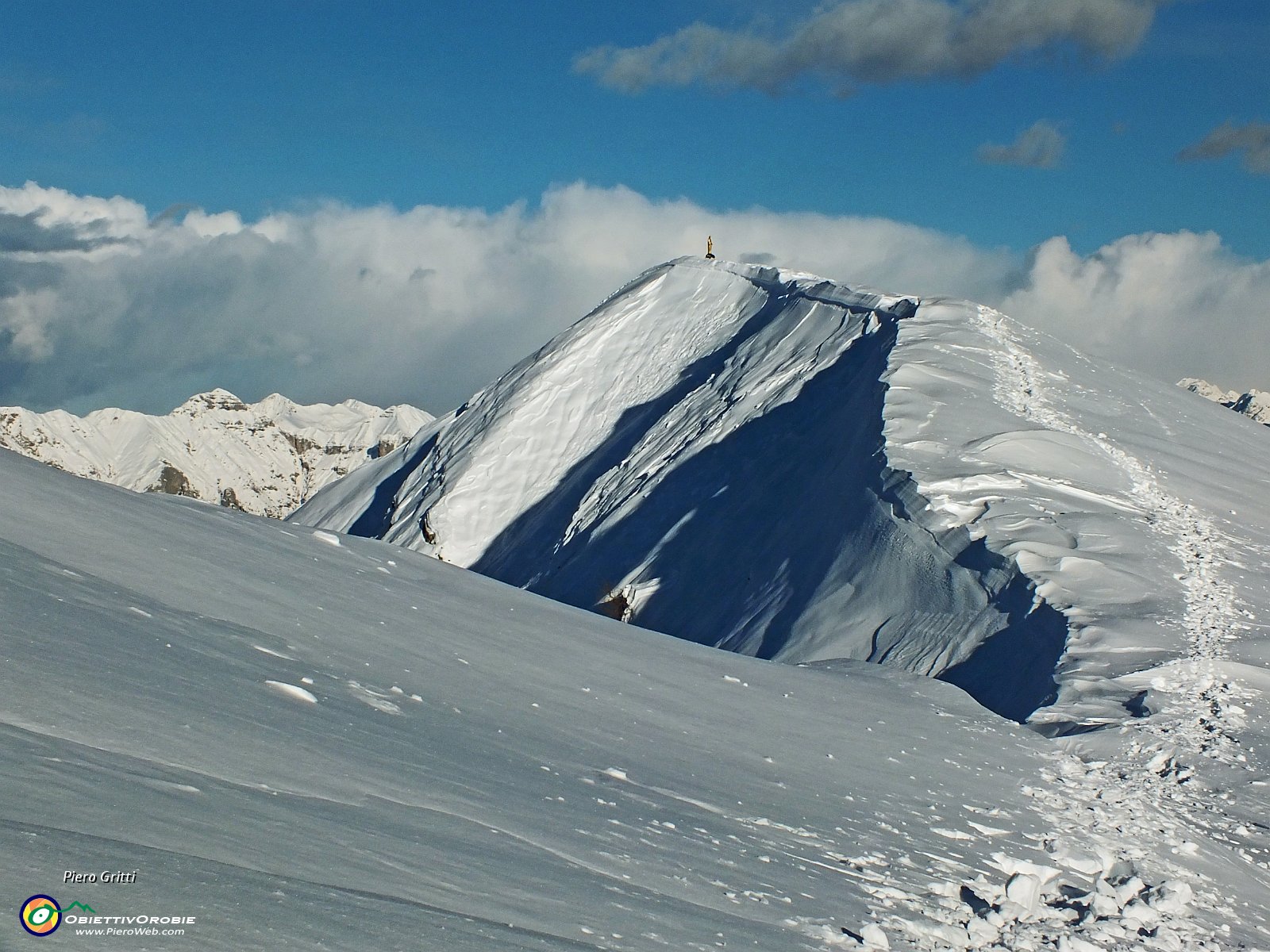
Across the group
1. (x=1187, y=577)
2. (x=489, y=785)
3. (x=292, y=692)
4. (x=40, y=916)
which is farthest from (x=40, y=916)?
(x=1187, y=577)

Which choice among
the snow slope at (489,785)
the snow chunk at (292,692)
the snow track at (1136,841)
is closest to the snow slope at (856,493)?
the snow track at (1136,841)

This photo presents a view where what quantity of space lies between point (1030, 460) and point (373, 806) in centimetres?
1652

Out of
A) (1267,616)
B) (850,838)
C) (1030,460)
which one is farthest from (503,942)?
(1030,460)

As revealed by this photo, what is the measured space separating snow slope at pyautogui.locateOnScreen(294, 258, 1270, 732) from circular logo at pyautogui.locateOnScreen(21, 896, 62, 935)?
983cm

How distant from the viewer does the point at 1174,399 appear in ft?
97.1

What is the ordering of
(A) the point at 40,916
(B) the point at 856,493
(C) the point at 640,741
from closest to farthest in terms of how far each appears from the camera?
(A) the point at 40,916 → (C) the point at 640,741 → (B) the point at 856,493

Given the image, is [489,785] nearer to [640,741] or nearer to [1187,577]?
[640,741]

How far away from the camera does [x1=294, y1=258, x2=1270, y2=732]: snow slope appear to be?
14781 millimetres

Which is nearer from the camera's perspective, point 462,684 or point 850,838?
point 850,838

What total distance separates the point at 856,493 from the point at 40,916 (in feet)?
60.1

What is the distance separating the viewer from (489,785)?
6.02 meters

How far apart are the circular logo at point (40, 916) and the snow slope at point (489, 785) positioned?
0.04 m

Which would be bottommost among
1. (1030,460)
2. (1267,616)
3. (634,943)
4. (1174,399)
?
(634,943)

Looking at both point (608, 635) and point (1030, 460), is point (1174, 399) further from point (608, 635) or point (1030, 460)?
point (608, 635)
